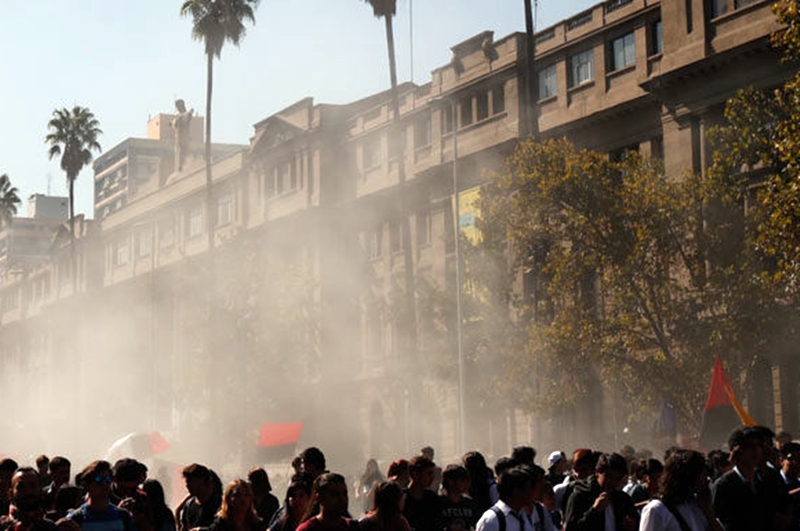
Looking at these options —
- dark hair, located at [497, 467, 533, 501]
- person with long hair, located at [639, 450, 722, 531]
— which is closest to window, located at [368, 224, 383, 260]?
dark hair, located at [497, 467, 533, 501]

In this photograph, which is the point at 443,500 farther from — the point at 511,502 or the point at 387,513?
the point at 387,513

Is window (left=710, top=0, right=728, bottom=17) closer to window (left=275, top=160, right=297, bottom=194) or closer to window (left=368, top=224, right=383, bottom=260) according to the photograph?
window (left=368, top=224, right=383, bottom=260)

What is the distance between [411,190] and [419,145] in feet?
6.14

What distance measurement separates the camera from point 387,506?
26.9 feet

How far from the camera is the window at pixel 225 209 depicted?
2778 inches

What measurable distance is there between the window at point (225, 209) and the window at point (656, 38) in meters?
32.1

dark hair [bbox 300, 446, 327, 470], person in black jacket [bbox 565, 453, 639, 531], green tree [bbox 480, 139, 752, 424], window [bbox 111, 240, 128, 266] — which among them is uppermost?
window [bbox 111, 240, 128, 266]

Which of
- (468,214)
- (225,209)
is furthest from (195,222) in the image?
(468,214)

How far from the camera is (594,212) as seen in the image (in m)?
34.5

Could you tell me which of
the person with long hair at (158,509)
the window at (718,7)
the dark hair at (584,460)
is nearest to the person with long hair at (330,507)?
the person with long hair at (158,509)

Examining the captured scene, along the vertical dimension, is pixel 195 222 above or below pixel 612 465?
above

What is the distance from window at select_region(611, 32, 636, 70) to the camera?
43719 millimetres

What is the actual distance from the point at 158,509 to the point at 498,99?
135ft

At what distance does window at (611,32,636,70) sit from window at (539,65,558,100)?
124 inches
